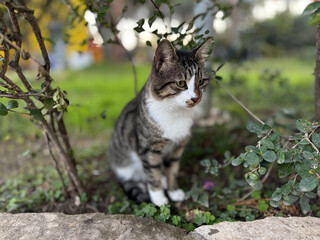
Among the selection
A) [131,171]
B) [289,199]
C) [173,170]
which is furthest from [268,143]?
[131,171]

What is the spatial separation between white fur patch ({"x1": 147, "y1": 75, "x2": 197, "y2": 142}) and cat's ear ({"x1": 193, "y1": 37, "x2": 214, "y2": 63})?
178 millimetres

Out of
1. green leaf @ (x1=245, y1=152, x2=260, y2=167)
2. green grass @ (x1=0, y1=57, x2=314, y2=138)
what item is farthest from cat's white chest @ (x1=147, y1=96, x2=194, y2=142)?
green grass @ (x1=0, y1=57, x2=314, y2=138)

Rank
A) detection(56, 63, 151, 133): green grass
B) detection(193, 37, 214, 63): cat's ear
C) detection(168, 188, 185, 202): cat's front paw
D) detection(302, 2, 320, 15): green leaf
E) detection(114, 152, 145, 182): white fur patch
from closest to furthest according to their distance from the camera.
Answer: detection(302, 2, 320, 15): green leaf < detection(193, 37, 214, 63): cat's ear < detection(168, 188, 185, 202): cat's front paw < detection(114, 152, 145, 182): white fur patch < detection(56, 63, 151, 133): green grass

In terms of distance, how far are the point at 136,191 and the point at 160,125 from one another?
64 cm

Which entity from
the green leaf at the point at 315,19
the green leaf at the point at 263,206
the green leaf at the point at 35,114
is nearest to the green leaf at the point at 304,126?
the green leaf at the point at 315,19

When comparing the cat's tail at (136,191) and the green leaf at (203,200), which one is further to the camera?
the cat's tail at (136,191)

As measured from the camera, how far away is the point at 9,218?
1586 mm

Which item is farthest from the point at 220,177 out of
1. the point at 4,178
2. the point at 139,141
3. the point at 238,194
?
the point at 4,178

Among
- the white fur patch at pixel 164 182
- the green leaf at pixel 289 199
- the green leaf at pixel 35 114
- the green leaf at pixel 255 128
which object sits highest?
the green leaf at pixel 35 114

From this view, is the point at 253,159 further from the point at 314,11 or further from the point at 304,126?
the point at 314,11

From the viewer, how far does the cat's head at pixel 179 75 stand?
65.5 inches

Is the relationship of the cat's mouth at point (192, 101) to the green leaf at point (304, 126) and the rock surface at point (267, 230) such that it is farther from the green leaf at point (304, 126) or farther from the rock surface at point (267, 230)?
the rock surface at point (267, 230)

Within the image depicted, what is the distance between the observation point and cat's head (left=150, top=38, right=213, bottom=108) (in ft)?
5.46

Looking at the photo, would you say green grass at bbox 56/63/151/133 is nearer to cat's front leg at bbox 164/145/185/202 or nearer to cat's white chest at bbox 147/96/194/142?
cat's front leg at bbox 164/145/185/202
